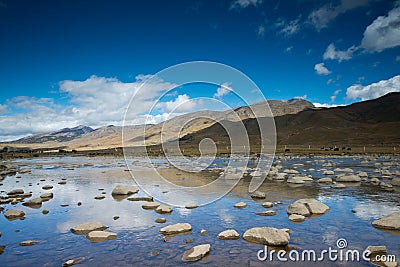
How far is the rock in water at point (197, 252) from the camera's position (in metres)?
8.99

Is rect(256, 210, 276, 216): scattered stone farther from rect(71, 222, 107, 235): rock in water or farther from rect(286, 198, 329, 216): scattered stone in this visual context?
rect(71, 222, 107, 235): rock in water

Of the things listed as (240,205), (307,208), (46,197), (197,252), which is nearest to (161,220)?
(197,252)

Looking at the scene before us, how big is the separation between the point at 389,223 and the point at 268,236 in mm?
5374

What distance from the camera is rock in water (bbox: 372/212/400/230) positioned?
11.5 meters

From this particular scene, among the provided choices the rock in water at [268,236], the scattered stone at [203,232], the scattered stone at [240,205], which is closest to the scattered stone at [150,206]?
the scattered stone at [240,205]

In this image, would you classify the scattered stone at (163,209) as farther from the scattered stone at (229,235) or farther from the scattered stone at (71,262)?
the scattered stone at (71,262)

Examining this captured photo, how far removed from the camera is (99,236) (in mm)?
11133

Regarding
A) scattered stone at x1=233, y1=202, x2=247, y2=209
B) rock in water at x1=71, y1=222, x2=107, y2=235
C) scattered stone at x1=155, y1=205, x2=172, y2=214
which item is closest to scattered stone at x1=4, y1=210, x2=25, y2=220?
rock in water at x1=71, y1=222, x2=107, y2=235

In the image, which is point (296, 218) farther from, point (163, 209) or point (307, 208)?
point (163, 209)

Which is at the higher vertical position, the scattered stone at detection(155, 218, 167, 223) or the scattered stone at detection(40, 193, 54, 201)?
the scattered stone at detection(40, 193, 54, 201)

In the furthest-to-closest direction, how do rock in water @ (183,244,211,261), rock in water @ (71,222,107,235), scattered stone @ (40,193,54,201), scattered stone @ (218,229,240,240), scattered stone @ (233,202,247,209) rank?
scattered stone @ (40,193,54,201) → scattered stone @ (233,202,247,209) → rock in water @ (71,222,107,235) → scattered stone @ (218,229,240,240) → rock in water @ (183,244,211,261)

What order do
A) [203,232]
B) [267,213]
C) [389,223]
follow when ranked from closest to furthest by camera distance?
[203,232], [389,223], [267,213]

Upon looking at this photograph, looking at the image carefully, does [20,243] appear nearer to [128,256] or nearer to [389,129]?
[128,256]

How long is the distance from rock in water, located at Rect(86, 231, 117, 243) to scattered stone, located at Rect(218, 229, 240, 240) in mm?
4115
